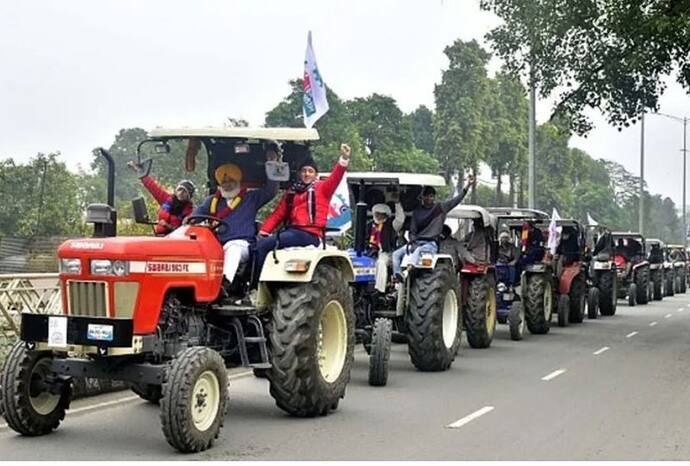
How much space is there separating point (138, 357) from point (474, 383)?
545 centimetres

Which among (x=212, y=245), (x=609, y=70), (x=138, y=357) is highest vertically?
(x=609, y=70)

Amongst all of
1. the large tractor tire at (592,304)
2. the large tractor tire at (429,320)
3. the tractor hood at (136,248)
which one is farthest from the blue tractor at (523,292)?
the tractor hood at (136,248)

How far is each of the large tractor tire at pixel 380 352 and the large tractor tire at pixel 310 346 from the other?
5.57 feet

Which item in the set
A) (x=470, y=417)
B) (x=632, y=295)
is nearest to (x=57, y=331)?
(x=470, y=417)

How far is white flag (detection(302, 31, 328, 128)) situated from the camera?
15.2m

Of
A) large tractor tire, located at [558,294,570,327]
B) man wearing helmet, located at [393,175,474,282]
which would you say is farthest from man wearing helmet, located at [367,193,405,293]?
large tractor tire, located at [558,294,570,327]

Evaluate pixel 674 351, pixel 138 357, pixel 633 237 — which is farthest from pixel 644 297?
pixel 138 357

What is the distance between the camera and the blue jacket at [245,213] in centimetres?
973

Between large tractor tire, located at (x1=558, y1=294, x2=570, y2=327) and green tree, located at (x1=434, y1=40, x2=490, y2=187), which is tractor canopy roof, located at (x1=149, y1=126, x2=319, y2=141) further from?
green tree, located at (x1=434, y1=40, x2=490, y2=187)

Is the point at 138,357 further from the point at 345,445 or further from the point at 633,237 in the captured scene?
the point at 633,237

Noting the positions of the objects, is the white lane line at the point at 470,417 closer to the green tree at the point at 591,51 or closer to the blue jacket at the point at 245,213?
the blue jacket at the point at 245,213

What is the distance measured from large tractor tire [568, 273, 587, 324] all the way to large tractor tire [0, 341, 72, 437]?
15.7 m

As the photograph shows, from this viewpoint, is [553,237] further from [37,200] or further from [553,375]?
[37,200]

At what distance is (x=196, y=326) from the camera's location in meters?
9.02
